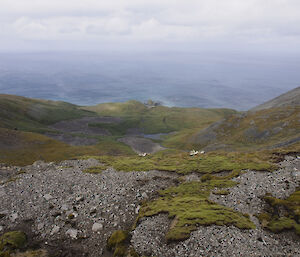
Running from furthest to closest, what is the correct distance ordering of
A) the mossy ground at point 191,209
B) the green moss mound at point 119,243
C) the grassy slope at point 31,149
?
1. the grassy slope at point 31,149
2. the mossy ground at point 191,209
3. the green moss mound at point 119,243

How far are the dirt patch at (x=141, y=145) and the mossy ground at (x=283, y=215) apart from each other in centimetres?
8902

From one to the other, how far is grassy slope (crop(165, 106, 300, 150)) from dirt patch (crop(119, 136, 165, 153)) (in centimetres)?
834

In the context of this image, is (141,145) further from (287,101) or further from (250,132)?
(287,101)

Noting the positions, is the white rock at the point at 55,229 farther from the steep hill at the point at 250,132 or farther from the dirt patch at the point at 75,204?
the steep hill at the point at 250,132

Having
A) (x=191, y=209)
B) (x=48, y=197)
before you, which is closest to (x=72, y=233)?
(x=48, y=197)

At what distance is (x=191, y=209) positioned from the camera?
22188 millimetres

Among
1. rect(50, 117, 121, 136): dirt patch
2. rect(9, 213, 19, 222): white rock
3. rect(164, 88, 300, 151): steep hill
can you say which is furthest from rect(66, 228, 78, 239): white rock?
rect(50, 117, 121, 136): dirt patch

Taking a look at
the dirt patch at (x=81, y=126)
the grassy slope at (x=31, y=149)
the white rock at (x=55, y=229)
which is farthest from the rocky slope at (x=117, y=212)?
the dirt patch at (x=81, y=126)

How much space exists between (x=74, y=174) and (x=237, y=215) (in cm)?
2696

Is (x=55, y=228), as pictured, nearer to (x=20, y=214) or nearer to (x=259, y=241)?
(x=20, y=214)

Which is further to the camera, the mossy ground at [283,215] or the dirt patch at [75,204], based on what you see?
the dirt patch at [75,204]

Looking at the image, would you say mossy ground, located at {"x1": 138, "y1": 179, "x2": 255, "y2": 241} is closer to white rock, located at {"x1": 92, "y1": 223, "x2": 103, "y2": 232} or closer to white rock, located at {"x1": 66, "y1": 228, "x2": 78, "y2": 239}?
white rock, located at {"x1": 92, "y1": 223, "x2": 103, "y2": 232}

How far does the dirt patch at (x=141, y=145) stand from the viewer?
113 metres

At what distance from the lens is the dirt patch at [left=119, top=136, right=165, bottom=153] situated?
11321 centimetres
